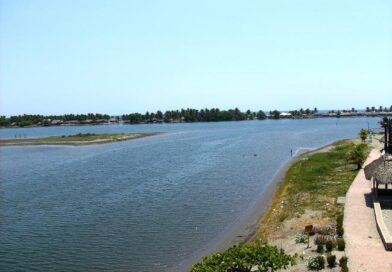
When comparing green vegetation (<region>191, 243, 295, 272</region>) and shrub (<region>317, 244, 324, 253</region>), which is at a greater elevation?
green vegetation (<region>191, 243, 295, 272</region>)

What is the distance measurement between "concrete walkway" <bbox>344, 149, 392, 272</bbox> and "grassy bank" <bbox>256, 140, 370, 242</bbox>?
1358 mm

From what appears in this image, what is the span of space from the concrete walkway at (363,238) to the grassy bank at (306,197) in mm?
1358

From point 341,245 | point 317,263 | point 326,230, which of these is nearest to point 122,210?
point 326,230

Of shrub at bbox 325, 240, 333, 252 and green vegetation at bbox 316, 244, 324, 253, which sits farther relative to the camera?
green vegetation at bbox 316, 244, 324, 253

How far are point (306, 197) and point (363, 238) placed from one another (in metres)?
14.7

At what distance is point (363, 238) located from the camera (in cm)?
2372

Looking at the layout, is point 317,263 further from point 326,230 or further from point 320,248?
point 326,230

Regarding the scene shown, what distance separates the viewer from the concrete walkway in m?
20.2

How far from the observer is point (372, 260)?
812 inches

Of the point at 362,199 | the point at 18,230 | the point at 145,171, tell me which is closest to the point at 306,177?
the point at 362,199

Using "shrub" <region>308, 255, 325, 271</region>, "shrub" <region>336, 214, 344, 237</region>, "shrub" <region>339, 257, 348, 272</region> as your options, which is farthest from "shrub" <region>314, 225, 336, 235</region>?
"shrub" <region>339, 257, 348, 272</region>

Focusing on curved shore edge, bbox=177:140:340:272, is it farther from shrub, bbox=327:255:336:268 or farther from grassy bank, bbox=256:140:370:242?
shrub, bbox=327:255:336:268

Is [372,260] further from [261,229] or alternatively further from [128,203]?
[128,203]

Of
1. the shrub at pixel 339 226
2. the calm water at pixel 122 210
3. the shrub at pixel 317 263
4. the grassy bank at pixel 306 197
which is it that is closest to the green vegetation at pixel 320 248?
the shrub at pixel 317 263
